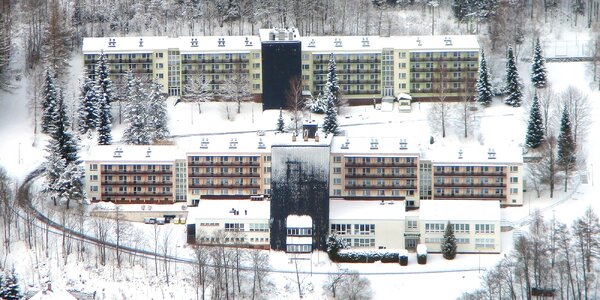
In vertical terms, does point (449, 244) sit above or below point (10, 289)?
above

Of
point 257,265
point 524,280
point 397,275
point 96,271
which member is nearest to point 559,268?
point 524,280

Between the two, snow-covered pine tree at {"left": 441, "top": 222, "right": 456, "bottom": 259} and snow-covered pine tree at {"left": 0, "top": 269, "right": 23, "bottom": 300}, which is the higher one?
snow-covered pine tree at {"left": 441, "top": 222, "right": 456, "bottom": 259}

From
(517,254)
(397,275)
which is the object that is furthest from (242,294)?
(517,254)

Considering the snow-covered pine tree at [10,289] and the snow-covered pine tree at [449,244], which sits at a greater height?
the snow-covered pine tree at [449,244]

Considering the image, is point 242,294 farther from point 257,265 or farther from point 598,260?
point 598,260

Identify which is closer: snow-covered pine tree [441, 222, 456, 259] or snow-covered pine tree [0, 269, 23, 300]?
snow-covered pine tree [0, 269, 23, 300]

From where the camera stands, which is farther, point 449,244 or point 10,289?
point 449,244

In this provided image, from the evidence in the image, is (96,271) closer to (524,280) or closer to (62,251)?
(62,251)

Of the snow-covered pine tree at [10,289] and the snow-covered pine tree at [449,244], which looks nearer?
the snow-covered pine tree at [10,289]
